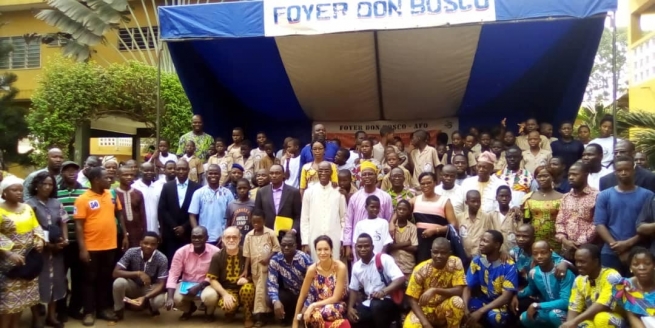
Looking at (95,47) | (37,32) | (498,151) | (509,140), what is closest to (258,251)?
(498,151)

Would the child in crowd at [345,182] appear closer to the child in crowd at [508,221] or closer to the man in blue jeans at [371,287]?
the man in blue jeans at [371,287]

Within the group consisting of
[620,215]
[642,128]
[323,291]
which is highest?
[642,128]

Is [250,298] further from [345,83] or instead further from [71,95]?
[71,95]

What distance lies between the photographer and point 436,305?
5551 millimetres

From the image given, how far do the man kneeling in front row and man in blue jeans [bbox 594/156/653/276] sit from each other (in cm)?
425

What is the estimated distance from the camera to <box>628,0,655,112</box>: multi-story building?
46.4 feet

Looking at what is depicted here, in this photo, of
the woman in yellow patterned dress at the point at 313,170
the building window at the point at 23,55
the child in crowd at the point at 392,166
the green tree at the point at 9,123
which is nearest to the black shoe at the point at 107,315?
the woman in yellow patterned dress at the point at 313,170

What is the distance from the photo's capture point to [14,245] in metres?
5.19

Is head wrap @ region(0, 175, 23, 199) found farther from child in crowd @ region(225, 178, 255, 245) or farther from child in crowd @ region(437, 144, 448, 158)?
child in crowd @ region(437, 144, 448, 158)

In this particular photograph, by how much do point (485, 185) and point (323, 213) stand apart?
1.70 m

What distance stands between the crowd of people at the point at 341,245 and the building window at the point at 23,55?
46.2 feet

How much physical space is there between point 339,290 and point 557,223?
2047 millimetres

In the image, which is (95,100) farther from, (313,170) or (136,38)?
(313,170)

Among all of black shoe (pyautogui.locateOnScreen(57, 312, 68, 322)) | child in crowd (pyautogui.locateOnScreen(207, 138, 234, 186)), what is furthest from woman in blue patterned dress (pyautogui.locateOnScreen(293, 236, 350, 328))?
child in crowd (pyautogui.locateOnScreen(207, 138, 234, 186))
